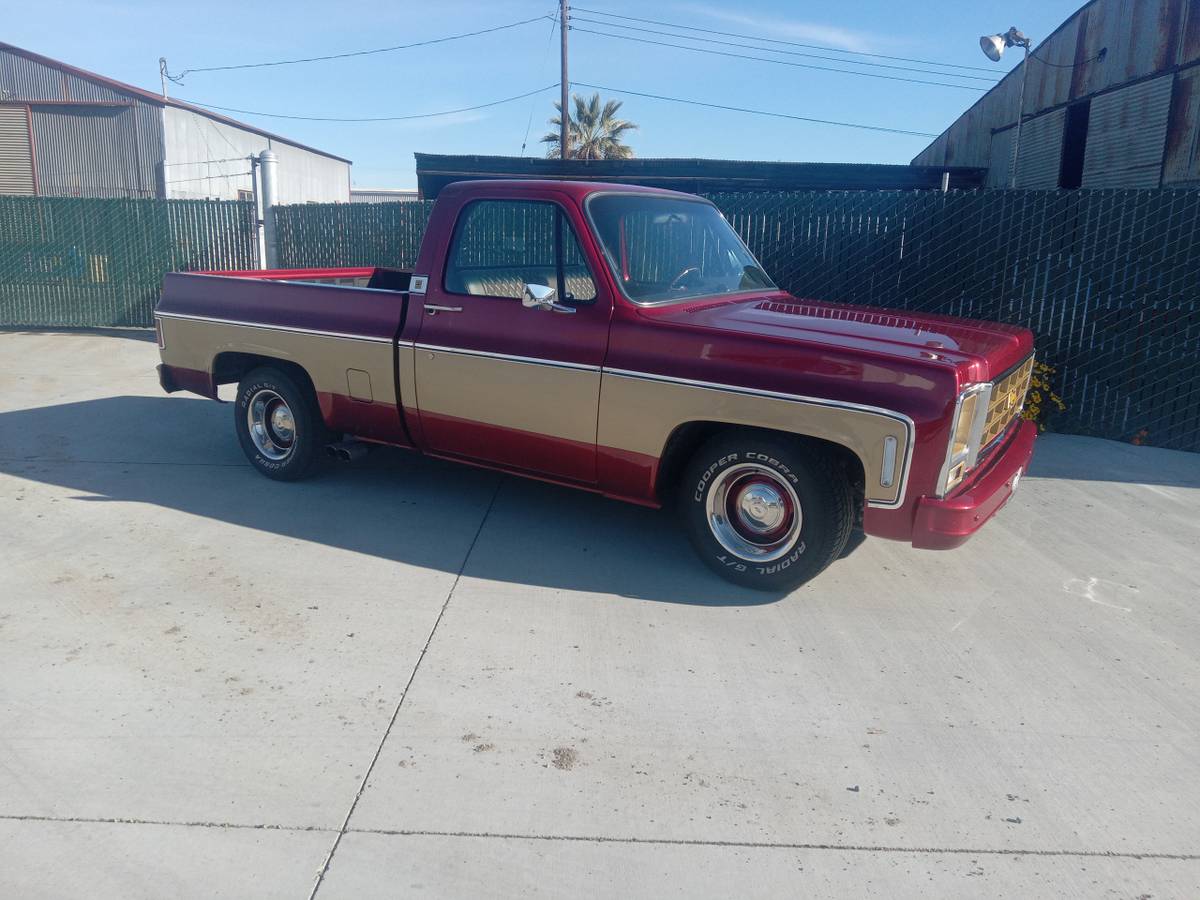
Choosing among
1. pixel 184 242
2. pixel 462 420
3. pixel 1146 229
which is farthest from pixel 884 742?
pixel 184 242

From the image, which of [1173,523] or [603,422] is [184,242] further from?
[1173,523]

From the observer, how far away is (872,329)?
470 cm

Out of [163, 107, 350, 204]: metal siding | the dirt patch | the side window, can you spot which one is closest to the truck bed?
the side window

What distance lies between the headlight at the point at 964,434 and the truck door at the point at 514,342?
1717 mm

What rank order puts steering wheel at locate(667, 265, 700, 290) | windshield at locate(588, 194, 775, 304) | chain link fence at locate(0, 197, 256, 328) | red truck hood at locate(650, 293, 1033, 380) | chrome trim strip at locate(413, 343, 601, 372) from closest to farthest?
red truck hood at locate(650, 293, 1033, 380) → chrome trim strip at locate(413, 343, 601, 372) → windshield at locate(588, 194, 775, 304) → steering wheel at locate(667, 265, 700, 290) → chain link fence at locate(0, 197, 256, 328)

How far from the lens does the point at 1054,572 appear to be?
5.11 meters

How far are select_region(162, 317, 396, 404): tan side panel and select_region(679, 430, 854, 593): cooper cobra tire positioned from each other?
6.58ft

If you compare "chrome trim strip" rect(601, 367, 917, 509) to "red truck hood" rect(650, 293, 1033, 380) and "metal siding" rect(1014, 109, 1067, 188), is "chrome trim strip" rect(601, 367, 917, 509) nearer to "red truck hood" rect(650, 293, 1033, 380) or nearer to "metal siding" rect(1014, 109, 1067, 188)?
"red truck hood" rect(650, 293, 1033, 380)

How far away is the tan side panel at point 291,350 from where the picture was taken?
563cm

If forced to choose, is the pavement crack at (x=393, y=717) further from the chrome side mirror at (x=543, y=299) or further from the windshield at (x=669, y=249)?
the windshield at (x=669, y=249)

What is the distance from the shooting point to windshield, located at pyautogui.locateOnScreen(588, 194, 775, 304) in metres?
4.96

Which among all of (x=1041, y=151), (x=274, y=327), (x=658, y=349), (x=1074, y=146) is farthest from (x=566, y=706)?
(x=1041, y=151)

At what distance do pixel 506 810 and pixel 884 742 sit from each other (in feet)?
4.64

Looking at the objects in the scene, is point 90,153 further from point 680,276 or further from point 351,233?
point 680,276
